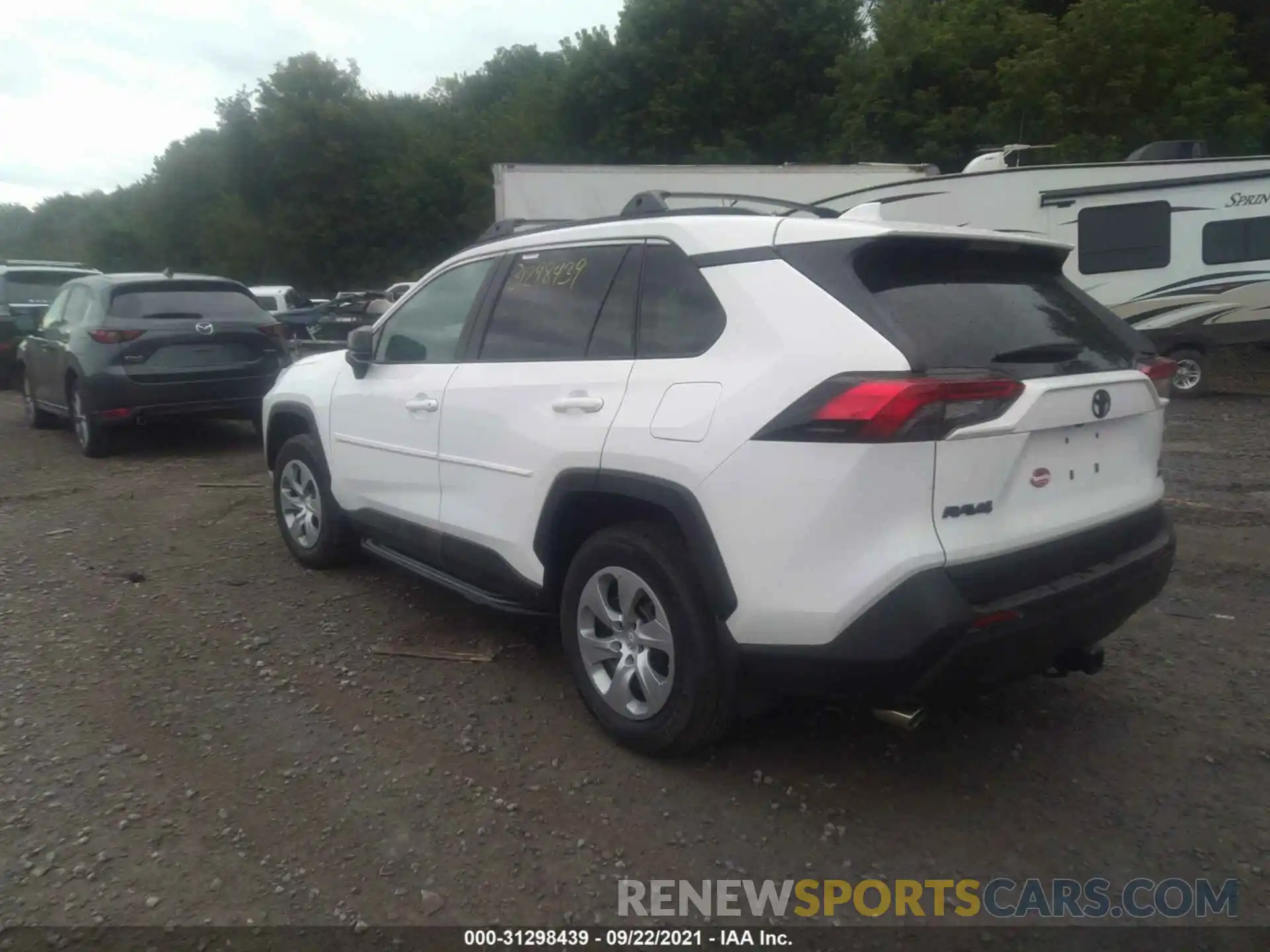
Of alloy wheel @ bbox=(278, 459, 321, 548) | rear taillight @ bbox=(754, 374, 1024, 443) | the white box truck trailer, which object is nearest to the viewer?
rear taillight @ bbox=(754, 374, 1024, 443)

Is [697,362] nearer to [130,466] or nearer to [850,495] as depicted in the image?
[850,495]

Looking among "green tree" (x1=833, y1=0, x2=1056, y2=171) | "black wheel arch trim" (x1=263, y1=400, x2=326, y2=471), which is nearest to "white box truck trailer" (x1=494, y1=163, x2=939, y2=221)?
"green tree" (x1=833, y1=0, x2=1056, y2=171)

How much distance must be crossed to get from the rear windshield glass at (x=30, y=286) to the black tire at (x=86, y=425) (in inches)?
220

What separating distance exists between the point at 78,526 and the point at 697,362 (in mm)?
5209

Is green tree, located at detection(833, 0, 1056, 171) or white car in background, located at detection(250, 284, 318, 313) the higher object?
green tree, located at detection(833, 0, 1056, 171)

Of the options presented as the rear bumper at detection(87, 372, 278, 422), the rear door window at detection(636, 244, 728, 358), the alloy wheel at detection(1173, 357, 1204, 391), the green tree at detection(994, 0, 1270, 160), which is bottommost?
the alloy wheel at detection(1173, 357, 1204, 391)

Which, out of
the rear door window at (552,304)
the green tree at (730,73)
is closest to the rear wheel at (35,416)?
the rear door window at (552,304)

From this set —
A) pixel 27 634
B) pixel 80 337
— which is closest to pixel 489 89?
pixel 80 337

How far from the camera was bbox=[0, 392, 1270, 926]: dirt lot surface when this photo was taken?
2.90 m

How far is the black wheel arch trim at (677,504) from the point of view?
3.04 m

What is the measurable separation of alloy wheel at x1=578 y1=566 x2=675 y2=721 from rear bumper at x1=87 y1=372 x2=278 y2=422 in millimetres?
5930

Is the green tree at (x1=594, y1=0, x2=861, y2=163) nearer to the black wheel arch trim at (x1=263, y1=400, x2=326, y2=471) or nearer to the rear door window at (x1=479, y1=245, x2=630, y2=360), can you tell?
the black wheel arch trim at (x1=263, y1=400, x2=326, y2=471)

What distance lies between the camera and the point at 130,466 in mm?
8703
